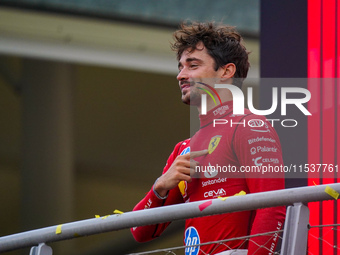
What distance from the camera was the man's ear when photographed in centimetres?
277

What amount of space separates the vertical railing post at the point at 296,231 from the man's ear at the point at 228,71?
78 cm

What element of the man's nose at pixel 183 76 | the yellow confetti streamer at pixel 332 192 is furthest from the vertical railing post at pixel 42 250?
the yellow confetti streamer at pixel 332 192

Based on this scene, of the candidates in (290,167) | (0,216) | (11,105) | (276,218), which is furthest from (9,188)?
(276,218)

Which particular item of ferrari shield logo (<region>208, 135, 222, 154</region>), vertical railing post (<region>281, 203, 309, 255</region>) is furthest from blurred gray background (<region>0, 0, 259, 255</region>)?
vertical railing post (<region>281, 203, 309, 255</region>)

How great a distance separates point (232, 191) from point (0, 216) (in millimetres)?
9762

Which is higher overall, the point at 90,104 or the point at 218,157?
the point at 90,104

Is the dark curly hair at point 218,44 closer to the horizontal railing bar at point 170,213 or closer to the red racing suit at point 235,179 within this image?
the red racing suit at point 235,179

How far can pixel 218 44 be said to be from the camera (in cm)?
281

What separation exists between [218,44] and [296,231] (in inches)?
37.5

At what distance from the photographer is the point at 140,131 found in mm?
12023

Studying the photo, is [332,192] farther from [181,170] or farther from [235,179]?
[181,170]

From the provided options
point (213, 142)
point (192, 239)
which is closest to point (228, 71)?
point (213, 142)

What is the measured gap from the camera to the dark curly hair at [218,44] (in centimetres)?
279

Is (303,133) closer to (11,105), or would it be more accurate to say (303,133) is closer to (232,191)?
Answer: (232,191)
